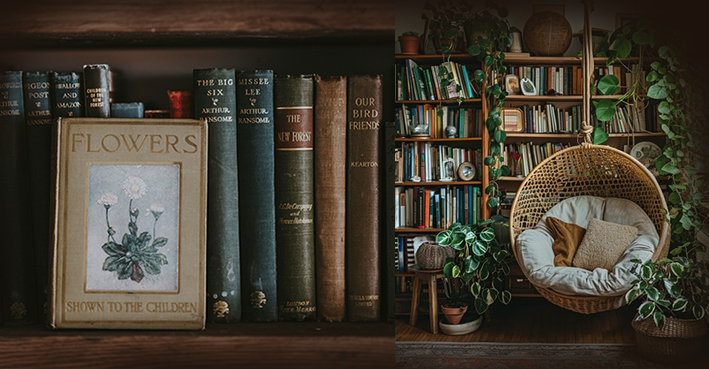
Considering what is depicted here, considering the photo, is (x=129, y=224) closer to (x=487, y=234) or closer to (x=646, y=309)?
(x=646, y=309)

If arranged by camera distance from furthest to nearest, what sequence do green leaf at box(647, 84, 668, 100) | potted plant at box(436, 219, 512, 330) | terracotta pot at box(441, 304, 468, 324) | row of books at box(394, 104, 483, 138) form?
row of books at box(394, 104, 483, 138)
potted plant at box(436, 219, 512, 330)
terracotta pot at box(441, 304, 468, 324)
green leaf at box(647, 84, 668, 100)

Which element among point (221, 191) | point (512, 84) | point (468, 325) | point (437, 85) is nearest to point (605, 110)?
point (468, 325)

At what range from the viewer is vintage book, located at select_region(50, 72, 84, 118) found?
20.9 inches

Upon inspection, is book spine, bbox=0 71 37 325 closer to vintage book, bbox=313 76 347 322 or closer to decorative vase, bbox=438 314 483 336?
vintage book, bbox=313 76 347 322

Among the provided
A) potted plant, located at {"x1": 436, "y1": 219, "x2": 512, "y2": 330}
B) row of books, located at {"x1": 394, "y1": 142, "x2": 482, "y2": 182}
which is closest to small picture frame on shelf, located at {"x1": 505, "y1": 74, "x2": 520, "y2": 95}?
row of books, located at {"x1": 394, "y1": 142, "x2": 482, "y2": 182}

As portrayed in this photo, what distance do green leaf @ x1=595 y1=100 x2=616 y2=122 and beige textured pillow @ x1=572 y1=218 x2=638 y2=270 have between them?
12.0 inches

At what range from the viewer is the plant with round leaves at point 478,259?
68.4 inches

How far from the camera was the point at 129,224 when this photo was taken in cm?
52

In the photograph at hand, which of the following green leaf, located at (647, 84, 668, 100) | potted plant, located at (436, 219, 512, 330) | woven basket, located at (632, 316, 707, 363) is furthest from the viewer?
potted plant, located at (436, 219, 512, 330)

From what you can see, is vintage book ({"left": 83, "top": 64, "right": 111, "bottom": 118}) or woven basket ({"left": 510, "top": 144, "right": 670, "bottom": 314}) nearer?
vintage book ({"left": 83, "top": 64, "right": 111, "bottom": 118})

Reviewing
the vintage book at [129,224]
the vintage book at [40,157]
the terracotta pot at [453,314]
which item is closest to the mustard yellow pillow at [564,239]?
the terracotta pot at [453,314]

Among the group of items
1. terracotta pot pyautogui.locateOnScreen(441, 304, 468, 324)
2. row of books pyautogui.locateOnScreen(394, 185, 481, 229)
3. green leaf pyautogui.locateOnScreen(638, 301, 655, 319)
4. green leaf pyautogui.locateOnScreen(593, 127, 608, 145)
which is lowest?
terracotta pot pyautogui.locateOnScreen(441, 304, 468, 324)

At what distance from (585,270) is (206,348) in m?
1.40

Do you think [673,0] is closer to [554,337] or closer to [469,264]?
[554,337]
